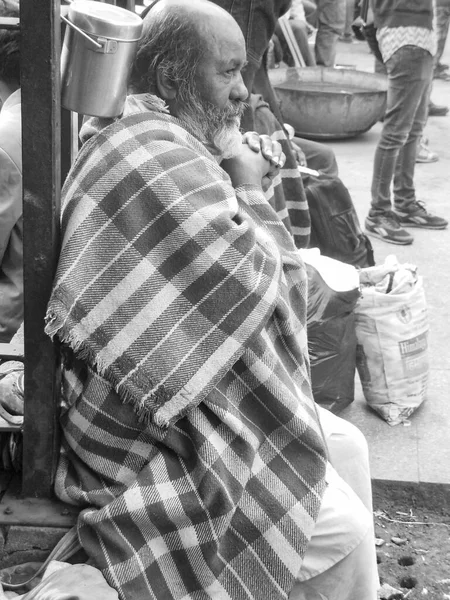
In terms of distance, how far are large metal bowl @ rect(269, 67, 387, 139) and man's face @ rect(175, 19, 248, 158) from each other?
5.20 metres

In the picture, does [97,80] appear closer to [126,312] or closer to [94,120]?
[94,120]

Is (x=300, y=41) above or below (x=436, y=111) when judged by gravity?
above

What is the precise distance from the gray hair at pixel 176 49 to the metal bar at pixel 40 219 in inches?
18.2

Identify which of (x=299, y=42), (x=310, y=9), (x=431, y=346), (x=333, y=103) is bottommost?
(x=310, y=9)

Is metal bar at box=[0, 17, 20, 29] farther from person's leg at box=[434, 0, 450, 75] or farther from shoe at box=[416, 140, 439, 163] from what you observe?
person's leg at box=[434, 0, 450, 75]

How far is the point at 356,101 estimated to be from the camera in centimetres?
780

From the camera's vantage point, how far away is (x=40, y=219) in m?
2.03

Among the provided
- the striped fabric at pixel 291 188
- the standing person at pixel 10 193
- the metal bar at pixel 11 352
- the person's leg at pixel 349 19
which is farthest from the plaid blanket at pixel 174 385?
the person's leg at pixel 349 19

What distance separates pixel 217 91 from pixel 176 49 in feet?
0.47

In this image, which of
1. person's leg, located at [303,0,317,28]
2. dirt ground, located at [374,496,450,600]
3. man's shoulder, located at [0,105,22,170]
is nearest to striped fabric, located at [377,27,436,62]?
dirt ground, located at [374,496,450,600]

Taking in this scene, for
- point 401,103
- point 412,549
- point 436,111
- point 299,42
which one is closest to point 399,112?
point 401,103

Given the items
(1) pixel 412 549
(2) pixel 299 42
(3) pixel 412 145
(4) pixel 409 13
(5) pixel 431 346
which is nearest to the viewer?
(1) pixel 412 549

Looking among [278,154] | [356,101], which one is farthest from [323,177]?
[356,101]

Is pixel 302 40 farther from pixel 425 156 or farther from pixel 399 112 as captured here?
pixel 399 112
